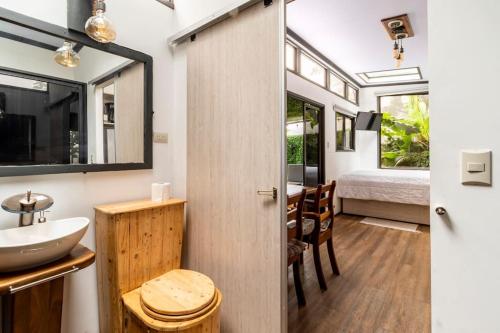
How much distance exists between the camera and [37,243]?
41.1 inches

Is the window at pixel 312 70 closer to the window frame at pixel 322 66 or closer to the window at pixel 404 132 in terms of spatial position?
the window frame at pixel 322 66

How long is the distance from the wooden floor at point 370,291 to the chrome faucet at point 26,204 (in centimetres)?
177

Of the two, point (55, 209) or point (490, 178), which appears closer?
point (490, 178)

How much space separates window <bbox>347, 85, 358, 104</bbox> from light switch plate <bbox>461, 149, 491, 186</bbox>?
525cm

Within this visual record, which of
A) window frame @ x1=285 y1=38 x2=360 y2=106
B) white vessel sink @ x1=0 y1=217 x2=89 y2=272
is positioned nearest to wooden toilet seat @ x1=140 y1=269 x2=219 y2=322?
white vessel sink @ x1=0 y1=217 x2=89 y2=272

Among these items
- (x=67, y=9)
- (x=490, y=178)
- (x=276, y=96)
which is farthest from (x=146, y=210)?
(x=490, y=178)

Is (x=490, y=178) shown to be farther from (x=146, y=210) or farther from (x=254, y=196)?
(x=146, y=210)

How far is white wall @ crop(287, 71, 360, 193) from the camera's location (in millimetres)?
3686

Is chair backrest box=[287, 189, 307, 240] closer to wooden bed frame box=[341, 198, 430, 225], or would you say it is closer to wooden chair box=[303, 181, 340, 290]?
wooden chair box=[303, 181, 340, 290]

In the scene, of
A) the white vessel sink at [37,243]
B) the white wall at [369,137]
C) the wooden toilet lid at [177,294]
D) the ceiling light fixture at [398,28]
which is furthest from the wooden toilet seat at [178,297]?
the white wall at [369,137]

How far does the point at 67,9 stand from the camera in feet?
4.93

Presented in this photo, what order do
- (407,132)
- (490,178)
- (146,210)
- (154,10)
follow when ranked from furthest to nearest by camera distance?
(407,132) < (154,10) < (146,210) < (490,178)

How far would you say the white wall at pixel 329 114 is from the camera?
12.1ft

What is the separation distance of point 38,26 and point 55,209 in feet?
3.44
